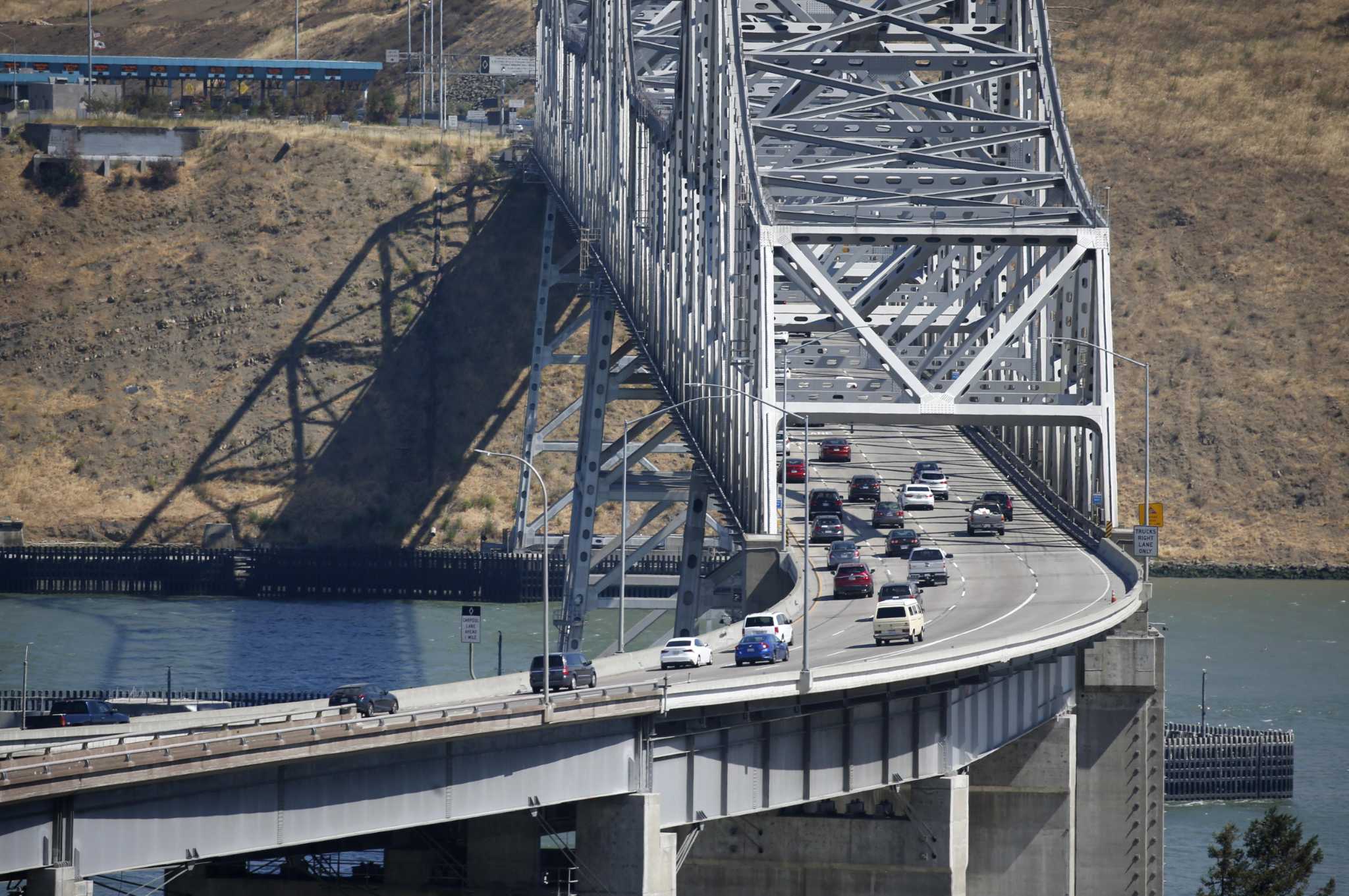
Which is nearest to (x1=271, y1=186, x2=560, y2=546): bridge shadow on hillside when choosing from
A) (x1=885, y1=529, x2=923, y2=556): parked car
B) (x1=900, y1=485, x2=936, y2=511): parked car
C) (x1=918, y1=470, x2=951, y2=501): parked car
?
(x1=918, y1=470, x2=951, y2=501): parked car

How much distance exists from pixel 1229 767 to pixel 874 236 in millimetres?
22704

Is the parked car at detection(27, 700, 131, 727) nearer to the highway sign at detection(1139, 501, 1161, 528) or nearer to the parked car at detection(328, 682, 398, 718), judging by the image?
the parked car at detection(328, 682, 398, 718)

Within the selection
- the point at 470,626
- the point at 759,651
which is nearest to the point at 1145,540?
the point at 470,626

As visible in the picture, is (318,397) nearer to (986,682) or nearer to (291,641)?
(291,641)

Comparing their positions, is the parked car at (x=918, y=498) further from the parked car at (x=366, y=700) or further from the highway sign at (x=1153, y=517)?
the parked car at (x=366, y=700)

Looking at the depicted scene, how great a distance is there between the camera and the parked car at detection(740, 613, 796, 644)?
178ft

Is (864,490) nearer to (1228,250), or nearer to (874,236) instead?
(874,236)

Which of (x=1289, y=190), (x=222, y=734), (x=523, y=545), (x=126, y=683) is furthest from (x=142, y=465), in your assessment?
(x=222, y=734)

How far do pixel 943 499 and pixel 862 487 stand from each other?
2780mm

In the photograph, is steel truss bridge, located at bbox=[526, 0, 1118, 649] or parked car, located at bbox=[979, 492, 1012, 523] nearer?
steel truss bridge, located at bbox=[526, 0, 1118, 649]

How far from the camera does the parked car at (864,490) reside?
281ft

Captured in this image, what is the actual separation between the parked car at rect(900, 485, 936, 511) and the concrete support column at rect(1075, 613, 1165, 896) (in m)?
17.5

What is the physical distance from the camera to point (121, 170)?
161 m

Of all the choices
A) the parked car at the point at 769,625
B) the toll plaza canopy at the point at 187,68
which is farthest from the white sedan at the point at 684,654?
the toll plaza canopy at the point at 187,68
